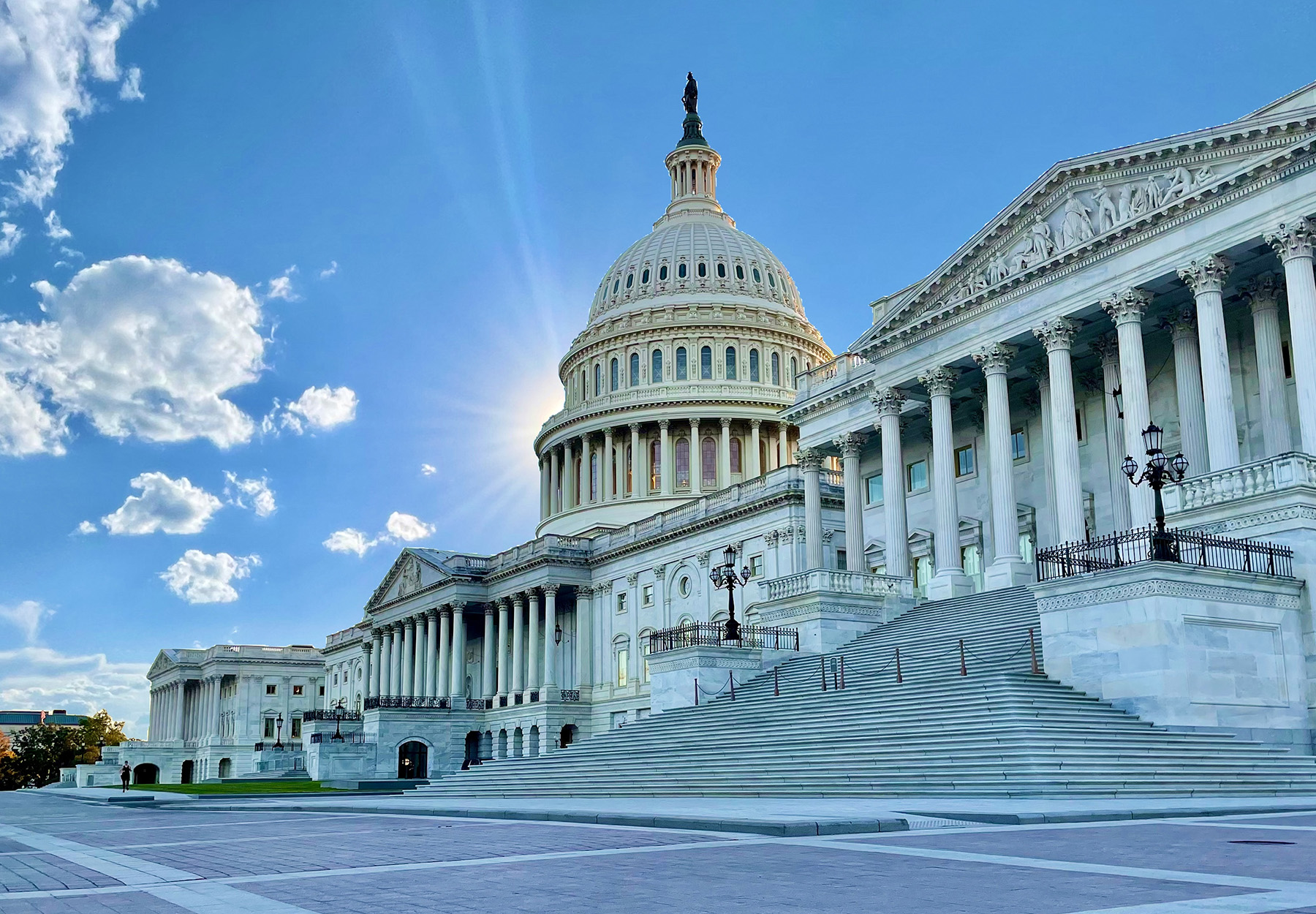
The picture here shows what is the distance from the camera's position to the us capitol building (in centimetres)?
3169

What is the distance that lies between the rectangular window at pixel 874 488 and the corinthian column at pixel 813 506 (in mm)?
2588

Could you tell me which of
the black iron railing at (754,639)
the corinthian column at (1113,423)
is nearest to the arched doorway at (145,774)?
the black iron railing at (754,639)

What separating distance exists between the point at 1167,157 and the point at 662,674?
78.7 feet

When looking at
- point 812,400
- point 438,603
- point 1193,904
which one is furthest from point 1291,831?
point 438,603

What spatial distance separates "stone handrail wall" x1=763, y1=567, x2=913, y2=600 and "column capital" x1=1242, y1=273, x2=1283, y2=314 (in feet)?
53.6

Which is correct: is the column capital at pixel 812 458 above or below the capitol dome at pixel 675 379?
below

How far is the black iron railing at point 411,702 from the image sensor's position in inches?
3575

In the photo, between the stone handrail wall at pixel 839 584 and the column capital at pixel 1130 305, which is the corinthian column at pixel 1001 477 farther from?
the column capital at pixel 1130 305

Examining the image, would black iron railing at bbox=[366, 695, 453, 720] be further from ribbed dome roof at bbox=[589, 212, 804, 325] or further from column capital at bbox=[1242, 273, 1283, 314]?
column capital at bbox=[1242, 273, 1283, 314]

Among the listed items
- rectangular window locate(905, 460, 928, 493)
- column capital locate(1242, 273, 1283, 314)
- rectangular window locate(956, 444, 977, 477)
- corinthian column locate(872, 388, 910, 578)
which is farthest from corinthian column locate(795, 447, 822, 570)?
column capital locate(1242, 273, 1283, 314)

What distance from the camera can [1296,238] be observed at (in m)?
38.2

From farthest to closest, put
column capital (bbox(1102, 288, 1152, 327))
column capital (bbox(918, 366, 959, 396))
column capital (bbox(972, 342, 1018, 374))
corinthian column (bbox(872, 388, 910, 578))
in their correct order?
corinthian column (bbox(872, 388, 910, 578))
column capital (bbox(918, 366, 959, 396))
column capital (bbox(972, 342, 1018, 374))
column capital (bbox(1102, 288, 1152, 327))

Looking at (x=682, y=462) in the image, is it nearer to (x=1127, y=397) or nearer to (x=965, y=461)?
(x=965, y=461)

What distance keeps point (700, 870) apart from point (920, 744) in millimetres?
16373
